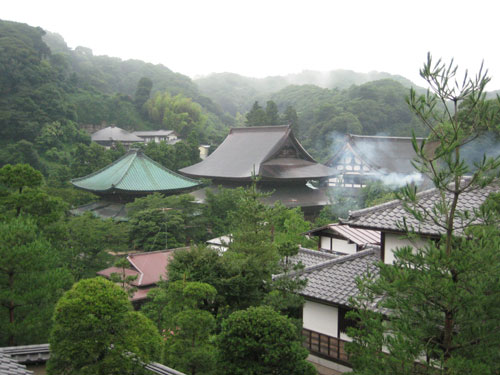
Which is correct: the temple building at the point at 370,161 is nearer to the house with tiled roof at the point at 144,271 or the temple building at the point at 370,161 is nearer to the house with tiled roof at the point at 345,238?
the house with tiled roof at the point at 345,238

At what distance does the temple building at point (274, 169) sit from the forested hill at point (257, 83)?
91.3 meters

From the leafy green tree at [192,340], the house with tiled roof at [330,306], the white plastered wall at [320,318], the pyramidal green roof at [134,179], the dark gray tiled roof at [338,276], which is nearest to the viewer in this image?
the leafy green tree at [192,340]

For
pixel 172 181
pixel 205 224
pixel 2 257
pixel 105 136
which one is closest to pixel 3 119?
pixel 105 136

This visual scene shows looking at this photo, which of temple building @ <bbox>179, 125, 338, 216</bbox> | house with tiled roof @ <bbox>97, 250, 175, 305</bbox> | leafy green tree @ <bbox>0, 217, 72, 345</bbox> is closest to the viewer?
leafy green tree @ <bbox>0, 217, 72, 345</bbox>

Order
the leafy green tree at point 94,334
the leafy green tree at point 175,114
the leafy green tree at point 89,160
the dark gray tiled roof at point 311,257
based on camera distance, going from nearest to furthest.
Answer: the leafy green tree at point 94,334
the dark gray tiled roof at point 311,257
the leafy green tree at point 89,160
the leafy green tree at point 175,114

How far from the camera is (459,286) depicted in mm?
4801

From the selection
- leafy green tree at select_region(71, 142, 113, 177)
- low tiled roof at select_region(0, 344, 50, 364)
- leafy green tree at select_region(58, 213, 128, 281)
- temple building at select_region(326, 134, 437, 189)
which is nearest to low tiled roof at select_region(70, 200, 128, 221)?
leafy green tree at select_region(58, 213, 128, 281)

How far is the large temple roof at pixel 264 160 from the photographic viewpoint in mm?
26703

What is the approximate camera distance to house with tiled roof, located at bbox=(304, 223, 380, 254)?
13.8m

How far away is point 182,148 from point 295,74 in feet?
452

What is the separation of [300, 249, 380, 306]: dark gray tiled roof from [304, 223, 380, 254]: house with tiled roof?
4.48 meters

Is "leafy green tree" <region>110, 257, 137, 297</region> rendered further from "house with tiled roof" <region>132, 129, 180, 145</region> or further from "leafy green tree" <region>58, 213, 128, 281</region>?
"house with tiled roof" <region>132, 129, 180, 145</region>

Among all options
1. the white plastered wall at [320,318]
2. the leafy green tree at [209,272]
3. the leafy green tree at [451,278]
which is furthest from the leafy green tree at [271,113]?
the leafy green tree at [451,278]

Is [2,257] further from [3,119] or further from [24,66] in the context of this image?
[24,66]
